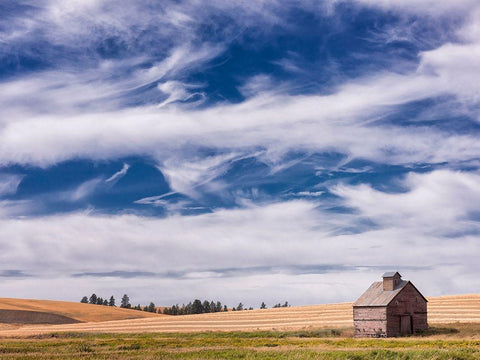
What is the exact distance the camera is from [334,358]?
81.6 feet

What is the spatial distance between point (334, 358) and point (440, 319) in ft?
135

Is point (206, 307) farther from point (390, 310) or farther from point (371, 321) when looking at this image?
point (390, 310)

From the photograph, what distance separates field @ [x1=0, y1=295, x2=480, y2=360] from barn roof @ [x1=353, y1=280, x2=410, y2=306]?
3.52 metres

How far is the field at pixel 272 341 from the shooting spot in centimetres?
2767

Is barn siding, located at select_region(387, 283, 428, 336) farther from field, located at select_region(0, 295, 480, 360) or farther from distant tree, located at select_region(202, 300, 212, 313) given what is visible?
distant tree, located at select_region(202, 300, 212, 313)

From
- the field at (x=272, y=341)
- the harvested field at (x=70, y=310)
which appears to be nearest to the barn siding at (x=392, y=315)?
the field at (x=272, y=341)

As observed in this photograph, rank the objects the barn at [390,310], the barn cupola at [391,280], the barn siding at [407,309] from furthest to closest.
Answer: the barn cupola at [391,280] → the barn siding at [407,309] → the barn at [390,310]

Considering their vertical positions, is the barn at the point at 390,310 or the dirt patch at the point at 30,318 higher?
the barn at the point at 390,310

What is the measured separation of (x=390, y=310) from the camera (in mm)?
53781

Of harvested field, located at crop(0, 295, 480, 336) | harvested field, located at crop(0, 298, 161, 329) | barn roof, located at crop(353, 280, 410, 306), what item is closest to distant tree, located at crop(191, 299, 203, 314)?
harvested field, located at crop(0, 298, 161, 329)

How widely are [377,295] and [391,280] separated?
213cm

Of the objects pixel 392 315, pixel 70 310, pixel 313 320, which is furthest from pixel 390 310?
pixel 70 310

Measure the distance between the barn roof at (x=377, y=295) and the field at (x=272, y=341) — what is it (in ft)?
11.6

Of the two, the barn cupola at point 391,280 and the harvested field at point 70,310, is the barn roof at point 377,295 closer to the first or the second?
the barn cupola at point 391,280
